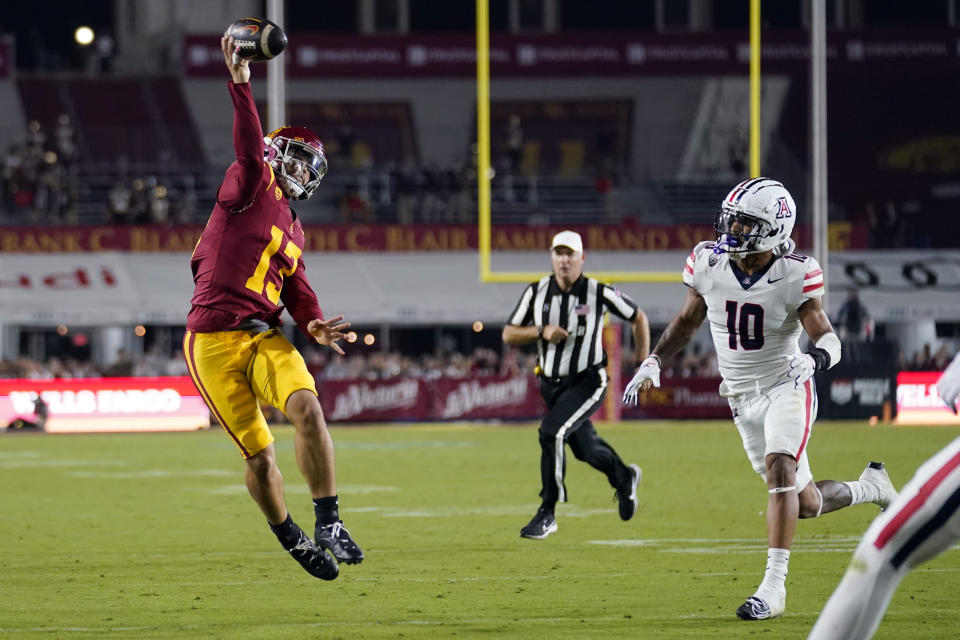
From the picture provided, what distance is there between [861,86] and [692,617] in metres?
27.4

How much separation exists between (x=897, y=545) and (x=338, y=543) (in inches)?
122

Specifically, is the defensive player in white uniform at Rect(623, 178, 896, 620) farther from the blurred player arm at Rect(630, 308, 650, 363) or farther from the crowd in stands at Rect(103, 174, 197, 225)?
the crowd in stands at Rect(103, 174, 197, 225)

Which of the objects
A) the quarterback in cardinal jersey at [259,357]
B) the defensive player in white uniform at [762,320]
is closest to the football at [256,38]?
the quarterback in cardinal jersey at [259,357]

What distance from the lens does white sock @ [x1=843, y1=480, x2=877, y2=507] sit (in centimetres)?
736

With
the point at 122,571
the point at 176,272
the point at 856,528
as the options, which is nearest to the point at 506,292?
the point at 176,272

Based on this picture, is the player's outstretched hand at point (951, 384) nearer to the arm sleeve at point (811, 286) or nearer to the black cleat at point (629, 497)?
the arm sleeve at point (811, 286)

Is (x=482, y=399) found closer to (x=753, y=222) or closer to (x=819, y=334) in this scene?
(x=753, y=222)

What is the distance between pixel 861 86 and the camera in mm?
31984

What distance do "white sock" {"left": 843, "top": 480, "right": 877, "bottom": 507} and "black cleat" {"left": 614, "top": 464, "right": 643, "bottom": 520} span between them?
86.2 inches

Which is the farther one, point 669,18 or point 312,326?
point 669,18

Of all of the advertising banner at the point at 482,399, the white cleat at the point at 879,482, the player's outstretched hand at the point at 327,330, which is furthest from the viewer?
the advertising banner at the point at 482,399

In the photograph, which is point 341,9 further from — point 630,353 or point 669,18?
point 630,353

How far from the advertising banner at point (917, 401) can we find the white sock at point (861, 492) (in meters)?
14.7

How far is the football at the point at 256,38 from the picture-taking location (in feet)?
20.6
